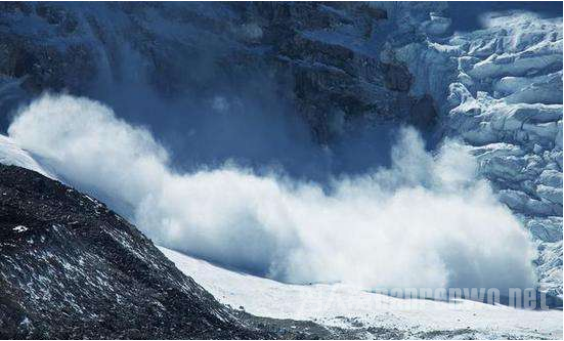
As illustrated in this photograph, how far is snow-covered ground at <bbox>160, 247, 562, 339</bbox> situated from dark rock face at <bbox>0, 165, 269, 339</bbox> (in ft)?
42.8

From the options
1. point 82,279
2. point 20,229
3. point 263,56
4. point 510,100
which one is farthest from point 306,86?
point 20,229

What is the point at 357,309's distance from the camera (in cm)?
9744

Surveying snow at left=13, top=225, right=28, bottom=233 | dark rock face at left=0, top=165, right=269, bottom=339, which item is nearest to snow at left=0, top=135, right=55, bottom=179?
dark rock face at left=0, top=165, right=269, bottom=339

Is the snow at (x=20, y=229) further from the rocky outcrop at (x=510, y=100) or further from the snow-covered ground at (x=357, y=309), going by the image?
the rocky outcrop at (x=510, y=100)

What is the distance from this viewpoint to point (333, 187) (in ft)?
427

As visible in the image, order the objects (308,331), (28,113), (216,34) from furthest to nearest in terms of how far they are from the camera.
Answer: (216,34)
(28,113)
(308,331)

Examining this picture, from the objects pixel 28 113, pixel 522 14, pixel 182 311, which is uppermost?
pixel 522 14

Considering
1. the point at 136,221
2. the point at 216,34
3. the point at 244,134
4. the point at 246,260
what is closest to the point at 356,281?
the point at 246,260

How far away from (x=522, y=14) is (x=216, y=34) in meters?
35.8

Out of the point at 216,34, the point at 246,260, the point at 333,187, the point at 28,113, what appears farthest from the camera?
the point at 216,34

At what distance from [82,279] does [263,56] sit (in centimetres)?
7506

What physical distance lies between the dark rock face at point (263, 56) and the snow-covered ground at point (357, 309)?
1448 inches

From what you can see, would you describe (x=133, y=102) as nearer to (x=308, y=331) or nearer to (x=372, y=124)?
(x=372, y=124)

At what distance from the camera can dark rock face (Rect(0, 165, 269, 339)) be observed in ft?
211
